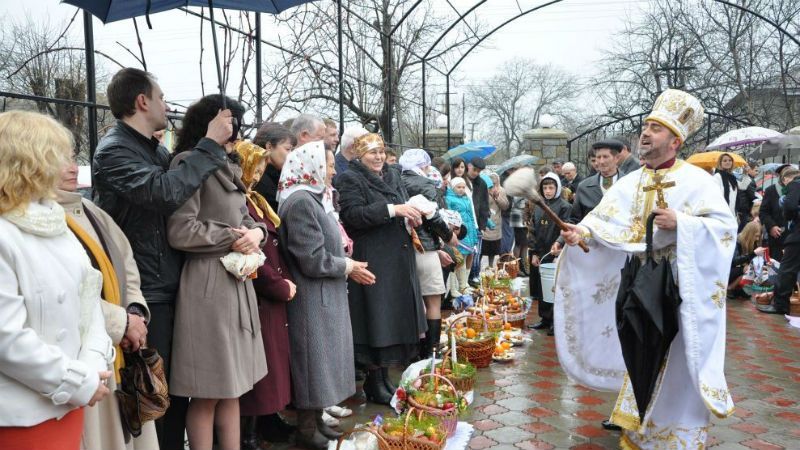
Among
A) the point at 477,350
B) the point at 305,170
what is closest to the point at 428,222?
the point at 477,350

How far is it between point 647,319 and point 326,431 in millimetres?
1978

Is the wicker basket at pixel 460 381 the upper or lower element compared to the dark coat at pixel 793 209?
lower

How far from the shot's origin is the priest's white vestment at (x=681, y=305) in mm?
3416

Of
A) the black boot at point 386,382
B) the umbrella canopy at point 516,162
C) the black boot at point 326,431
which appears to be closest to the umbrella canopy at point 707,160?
the umbrella canopy at point 516,162

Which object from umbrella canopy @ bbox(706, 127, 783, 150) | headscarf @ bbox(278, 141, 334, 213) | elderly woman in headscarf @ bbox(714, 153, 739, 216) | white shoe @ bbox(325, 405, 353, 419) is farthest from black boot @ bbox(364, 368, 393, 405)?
umbrella canopy @ bbox(706, 127, 783, 150)

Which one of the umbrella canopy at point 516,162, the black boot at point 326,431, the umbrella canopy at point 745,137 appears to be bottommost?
the black boot at point 326,431

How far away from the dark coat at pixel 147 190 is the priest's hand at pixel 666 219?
2281 millimetres

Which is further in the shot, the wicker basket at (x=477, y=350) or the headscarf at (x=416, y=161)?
the headscarf at (x=416, y=161)

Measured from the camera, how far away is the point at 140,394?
2361 mm

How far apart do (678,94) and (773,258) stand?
23.7ft

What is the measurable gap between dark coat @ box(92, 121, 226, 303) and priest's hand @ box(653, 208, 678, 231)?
228cm

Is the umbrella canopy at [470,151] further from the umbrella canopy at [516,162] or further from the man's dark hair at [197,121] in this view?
the man's dark hair at [197,121]

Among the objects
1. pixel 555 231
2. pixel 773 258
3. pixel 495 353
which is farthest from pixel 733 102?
pixel 495 353

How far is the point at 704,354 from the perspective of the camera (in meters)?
3.39
